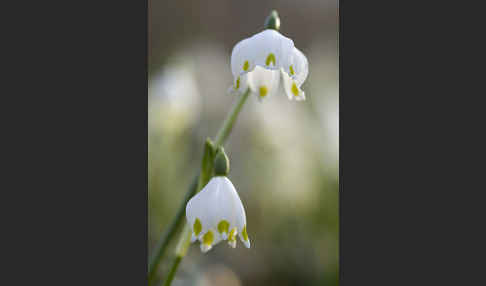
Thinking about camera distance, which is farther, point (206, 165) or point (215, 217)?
point (206, 165)

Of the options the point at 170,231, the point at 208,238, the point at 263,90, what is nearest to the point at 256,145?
the point at 263,90

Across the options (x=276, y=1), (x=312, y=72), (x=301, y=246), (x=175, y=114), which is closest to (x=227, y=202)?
(x=175, y=114)

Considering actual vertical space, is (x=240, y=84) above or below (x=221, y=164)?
above

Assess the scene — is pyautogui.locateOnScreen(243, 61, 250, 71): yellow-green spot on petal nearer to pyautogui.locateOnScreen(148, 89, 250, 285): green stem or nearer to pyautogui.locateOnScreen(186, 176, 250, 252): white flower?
pyautogui.locateOnScreen(148, 89, 250, 285): green stem

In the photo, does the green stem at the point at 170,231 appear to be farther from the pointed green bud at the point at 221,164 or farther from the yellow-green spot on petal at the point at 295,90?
the yellow-green spot on petal at the point at 295,90

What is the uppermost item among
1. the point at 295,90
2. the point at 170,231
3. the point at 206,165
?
the point at 295,90

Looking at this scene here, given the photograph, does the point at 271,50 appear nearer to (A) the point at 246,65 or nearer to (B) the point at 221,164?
(A) the point at 246,65

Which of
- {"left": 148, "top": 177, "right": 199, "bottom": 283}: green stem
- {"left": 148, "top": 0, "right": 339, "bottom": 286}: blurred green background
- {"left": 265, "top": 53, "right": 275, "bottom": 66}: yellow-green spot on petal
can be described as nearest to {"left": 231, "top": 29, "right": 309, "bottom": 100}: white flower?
{"left": 265, "top": 53, "right": 275, "bottom": 66}: yellow-green spot on petal
